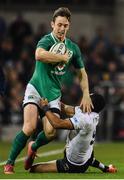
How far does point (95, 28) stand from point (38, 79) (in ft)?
48.3

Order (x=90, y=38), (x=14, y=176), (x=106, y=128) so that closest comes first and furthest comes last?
(x=14, y=176) → (x=106, y=128) → (x=90, y=38)

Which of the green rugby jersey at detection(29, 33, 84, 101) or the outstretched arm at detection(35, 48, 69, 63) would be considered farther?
the green rugby jersey at detection(29, 33, 84, 101)

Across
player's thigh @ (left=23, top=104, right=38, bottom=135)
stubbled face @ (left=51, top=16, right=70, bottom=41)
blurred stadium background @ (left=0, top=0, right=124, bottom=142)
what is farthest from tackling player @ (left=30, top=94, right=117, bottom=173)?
blurred stadium background @ (left=0, top=0, right=124, bottom=142)

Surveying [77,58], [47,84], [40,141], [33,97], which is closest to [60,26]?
[77,58]

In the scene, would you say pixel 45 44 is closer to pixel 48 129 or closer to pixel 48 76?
pixel 48 76

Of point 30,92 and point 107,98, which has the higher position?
point 30,92

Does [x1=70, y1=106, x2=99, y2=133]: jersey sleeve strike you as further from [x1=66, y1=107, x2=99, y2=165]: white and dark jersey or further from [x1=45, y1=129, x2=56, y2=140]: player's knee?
[x1=45, y1=129, x2=56, y2=140]: player's knee

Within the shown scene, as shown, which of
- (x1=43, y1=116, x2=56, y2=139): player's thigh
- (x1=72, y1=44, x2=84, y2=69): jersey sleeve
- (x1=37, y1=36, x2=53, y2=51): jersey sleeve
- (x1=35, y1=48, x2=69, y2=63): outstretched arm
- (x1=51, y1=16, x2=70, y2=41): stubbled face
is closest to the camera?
(x1=35, y1=48, x2=69, y2=63): outstretched arm

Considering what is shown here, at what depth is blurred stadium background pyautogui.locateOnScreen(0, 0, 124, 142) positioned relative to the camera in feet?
74.9

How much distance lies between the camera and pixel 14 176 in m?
11.6

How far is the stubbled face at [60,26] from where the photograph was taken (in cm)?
Answer: 1195

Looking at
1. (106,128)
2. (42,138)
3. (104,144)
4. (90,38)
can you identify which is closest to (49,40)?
(42,138)

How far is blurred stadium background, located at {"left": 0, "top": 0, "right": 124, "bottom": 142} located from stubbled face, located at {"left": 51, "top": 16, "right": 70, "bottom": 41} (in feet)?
33.6

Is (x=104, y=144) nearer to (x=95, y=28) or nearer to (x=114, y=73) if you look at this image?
(x=114, y=73)
